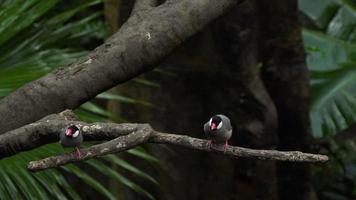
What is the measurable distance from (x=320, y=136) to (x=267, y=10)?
96cm

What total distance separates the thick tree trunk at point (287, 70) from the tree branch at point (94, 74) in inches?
78.6

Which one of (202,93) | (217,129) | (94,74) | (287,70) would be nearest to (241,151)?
(217,129)

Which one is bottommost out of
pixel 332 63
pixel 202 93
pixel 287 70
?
pixel 332 63

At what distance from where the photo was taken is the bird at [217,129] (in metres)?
1.67

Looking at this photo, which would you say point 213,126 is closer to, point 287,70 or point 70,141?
point 70,141

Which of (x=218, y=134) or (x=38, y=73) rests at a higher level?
(x=218, y=134)

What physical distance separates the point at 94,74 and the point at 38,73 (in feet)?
3.40

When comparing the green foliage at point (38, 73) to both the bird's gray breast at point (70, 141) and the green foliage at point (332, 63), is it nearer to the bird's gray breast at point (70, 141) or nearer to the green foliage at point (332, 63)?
the bird's gray breast at point (70, 141)

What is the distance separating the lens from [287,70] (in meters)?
3.94

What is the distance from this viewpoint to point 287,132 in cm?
401

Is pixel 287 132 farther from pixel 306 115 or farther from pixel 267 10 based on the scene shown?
pixel 267 10

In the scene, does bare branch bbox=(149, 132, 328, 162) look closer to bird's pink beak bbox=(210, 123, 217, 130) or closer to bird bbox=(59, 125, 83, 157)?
bird's pink beak bbox=(210, 123, 217, 130)

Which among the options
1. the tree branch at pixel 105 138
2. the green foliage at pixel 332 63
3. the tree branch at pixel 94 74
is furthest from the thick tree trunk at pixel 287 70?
the tree branch at pixel 105 138

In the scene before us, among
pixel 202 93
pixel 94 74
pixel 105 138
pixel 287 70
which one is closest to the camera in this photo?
pixel 105 138
